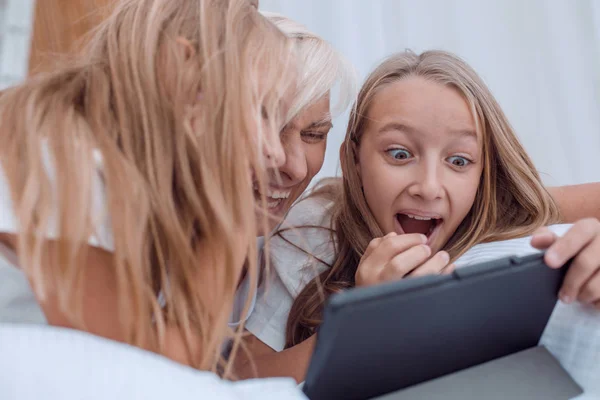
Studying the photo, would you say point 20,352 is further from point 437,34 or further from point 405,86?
point 437,34

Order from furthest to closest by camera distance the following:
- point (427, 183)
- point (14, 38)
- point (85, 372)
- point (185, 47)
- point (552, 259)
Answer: point (14, 38), point (427, 183), point (185, 47), point (552, 259), point (85, 372)

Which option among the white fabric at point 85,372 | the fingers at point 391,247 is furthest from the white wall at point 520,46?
the white fabric at point 85,372

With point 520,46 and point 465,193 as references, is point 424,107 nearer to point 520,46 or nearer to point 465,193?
point 465,193

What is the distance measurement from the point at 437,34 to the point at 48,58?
0.94m

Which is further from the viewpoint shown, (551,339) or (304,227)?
(304,227)

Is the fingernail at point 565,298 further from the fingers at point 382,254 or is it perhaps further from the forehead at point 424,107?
the forehead at point 424,107

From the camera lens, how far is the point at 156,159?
0.59m

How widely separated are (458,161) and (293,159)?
25cm

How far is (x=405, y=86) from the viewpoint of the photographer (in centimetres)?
90

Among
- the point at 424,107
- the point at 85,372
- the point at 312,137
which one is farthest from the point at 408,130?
the point at 85,372

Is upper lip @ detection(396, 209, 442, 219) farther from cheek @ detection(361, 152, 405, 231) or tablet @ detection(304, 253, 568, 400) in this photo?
tablet @ detection(304, 253, 568, 400)

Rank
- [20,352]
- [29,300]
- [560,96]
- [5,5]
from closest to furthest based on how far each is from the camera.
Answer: [20,352]
[29,300]
[5,5]
[560,96]

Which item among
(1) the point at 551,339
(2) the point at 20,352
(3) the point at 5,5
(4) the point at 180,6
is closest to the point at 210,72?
(4) the point at 180,6

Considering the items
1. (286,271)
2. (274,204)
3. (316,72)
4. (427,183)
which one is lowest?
(286,271)
